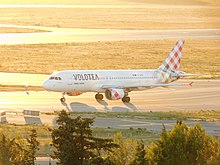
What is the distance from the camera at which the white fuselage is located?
73.4 metres

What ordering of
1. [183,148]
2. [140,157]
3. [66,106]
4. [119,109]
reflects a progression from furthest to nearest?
[66,106] → [119,109] → [183,148] → [140,157]

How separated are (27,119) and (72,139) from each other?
34825mm

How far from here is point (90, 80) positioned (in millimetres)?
74250

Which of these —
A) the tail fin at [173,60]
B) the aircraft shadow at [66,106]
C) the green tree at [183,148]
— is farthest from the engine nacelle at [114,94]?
the green tree at [183,148]

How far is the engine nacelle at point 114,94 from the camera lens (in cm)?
7407

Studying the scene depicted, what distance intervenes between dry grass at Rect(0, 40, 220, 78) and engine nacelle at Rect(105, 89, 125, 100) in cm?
2548

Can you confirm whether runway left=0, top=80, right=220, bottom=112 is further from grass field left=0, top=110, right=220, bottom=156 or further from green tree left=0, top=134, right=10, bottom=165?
green tree left=0, top=134, right=10, bottom=165

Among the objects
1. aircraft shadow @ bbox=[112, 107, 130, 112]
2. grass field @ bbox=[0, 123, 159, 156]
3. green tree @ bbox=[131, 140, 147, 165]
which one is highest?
aircraft shadow @ bbox=[112, 107, 130, 112]

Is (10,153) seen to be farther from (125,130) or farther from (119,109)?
(119,109)

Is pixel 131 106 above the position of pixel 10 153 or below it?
above

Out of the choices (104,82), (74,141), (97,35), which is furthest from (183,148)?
(97,35)

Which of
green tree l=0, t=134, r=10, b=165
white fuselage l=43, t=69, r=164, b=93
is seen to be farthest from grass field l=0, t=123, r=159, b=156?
green tree l=0, t=134, r=10, b=165

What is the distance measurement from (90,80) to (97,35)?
88138 millimetres

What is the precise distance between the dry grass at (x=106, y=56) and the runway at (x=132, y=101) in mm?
16596
